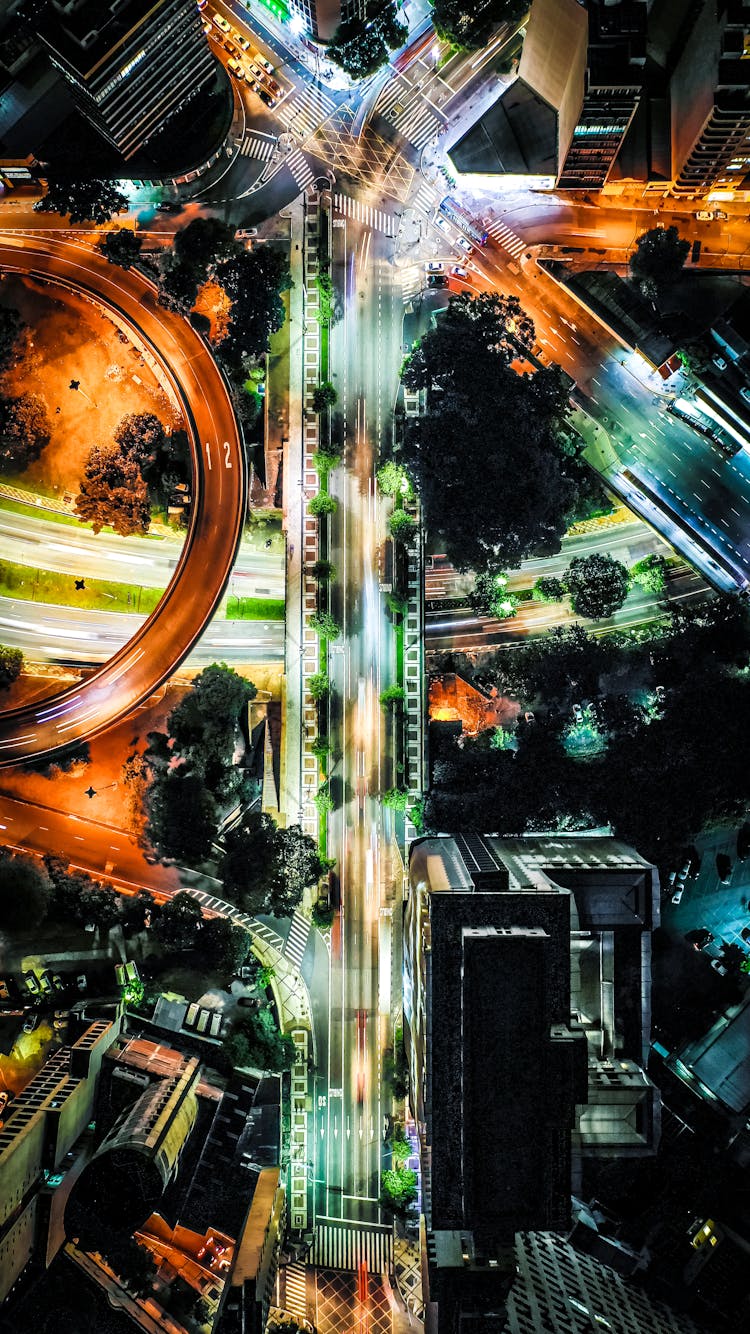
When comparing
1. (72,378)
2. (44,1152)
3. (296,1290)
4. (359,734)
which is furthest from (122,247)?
(296,1290)

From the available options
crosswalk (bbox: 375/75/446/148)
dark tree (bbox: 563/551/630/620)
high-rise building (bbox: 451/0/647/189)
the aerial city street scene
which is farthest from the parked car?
crosswalk (bbox: 375/75/446/148)

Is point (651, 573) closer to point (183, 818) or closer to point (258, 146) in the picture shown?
point (183, 818)

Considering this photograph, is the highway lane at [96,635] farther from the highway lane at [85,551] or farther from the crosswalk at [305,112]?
the crosswalk at [305,112]

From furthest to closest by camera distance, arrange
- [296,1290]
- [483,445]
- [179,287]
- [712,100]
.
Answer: [179,287] → [296,1290] → [483,445] → [712,100]

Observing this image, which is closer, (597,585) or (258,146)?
(597,585)

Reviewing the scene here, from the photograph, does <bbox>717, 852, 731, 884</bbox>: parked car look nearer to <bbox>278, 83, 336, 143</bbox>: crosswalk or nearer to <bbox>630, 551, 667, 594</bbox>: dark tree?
<bbox>630, 551, 667, 594</bbox>: dark tree

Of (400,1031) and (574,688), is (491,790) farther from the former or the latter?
(400,1031)

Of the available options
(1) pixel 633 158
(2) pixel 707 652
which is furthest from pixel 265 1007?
(1) pixel 633 158
